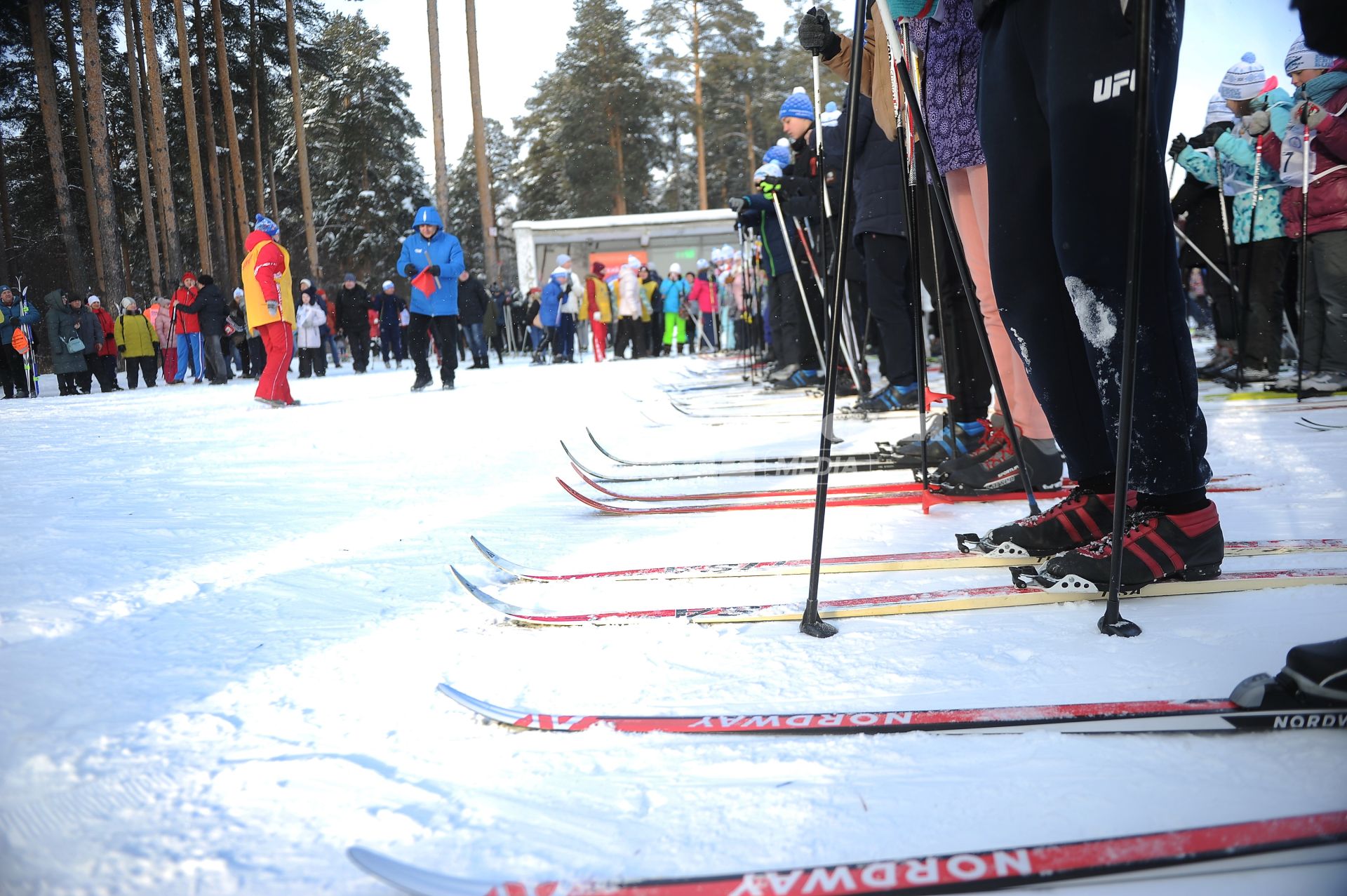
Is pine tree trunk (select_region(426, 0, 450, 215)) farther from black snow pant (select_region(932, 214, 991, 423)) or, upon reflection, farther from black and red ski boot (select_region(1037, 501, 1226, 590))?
black and red ski boot (select_region(1037, 501, 1226, 590))

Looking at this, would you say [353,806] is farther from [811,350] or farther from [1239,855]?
[811,350]

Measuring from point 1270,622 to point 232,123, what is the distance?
921 inches

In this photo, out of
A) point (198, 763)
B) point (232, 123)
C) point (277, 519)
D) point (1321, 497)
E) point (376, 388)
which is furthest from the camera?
point (232, 123)

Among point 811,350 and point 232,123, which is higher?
point 232,123

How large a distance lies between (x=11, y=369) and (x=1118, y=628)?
13658mm

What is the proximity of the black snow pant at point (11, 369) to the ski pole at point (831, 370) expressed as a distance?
1299 cm

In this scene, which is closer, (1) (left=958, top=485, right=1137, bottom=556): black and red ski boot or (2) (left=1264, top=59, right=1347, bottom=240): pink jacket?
(1) (left=958, top=485, right=1137, bottom=556): black and red ski boot

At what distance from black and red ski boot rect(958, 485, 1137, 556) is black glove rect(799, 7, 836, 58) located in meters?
1.44

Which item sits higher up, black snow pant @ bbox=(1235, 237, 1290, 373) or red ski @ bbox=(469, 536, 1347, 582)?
black snow pant @ bbox=(1235, 237, 1290, 373)

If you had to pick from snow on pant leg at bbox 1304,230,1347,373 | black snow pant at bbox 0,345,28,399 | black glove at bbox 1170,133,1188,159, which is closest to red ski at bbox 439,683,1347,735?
snow on pant leg at bbox 1304,230,1347,373

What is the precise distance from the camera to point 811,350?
7262 millimetres

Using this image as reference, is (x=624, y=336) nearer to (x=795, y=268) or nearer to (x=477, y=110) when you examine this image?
(x=477, y=110)

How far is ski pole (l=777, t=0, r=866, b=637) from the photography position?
160cm

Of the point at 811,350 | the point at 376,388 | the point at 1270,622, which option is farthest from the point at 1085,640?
the point at 376,388
